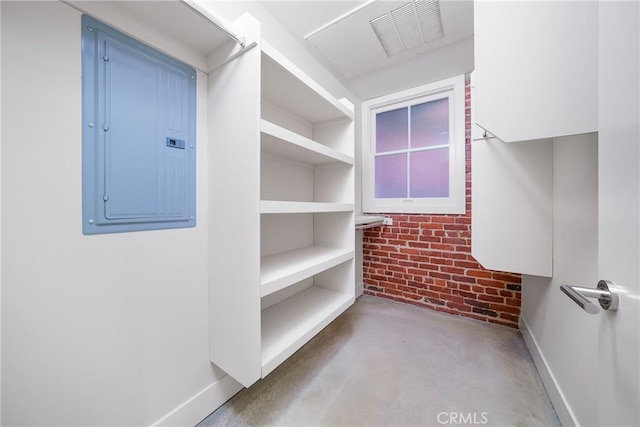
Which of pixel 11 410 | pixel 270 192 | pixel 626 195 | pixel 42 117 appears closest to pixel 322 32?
pixel 270 192

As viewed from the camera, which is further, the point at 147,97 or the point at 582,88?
the point at 147,97

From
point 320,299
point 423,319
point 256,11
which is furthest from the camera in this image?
point 423,319

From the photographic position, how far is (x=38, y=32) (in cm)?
78

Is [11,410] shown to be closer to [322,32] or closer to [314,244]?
[314,244]

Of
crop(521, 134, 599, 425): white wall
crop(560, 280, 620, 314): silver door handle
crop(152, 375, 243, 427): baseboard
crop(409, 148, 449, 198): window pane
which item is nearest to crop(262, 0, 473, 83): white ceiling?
crop(409, 148, 449, 198): window pane

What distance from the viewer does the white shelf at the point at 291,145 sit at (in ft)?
3.64

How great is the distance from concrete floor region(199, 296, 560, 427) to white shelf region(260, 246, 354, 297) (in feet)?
2.43

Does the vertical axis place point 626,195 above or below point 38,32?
below

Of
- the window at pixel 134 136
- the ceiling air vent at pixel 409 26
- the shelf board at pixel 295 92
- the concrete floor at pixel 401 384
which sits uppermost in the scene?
the ceiling air vent at pixel 409 26

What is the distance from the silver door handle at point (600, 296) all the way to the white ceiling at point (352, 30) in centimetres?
212

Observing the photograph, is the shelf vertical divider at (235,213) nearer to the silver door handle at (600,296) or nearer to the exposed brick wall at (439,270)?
the silver door handle at (600,296)

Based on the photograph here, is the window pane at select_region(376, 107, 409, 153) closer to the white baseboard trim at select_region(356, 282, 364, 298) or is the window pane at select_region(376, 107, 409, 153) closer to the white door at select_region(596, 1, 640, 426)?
the white baseboard trim at select_region(356, 282, 364, 298)

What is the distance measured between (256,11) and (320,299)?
86.6 inches

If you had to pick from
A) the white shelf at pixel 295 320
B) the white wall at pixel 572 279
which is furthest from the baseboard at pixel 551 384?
the white shelf at pixel 295 320
